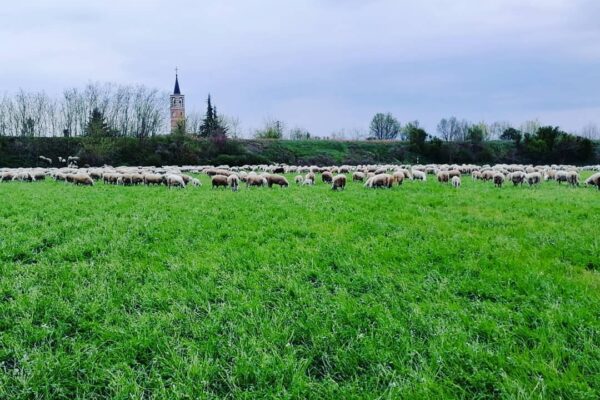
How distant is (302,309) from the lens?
5.35 m

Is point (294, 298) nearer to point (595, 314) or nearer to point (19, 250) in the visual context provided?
point (595, 314)

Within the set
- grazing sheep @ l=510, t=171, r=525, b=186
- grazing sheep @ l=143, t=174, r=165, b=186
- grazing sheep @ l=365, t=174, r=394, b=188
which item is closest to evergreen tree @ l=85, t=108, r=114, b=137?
grazing sheep @ l=143, t=174, r=165, b=186

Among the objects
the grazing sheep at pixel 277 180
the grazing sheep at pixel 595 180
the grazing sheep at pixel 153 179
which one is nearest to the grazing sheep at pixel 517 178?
the grazing sheep at pixel 595 180

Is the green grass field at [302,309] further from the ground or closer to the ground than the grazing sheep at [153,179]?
closer to the ground

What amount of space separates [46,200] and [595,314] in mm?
15264

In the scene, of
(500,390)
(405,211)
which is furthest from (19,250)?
(405,211)

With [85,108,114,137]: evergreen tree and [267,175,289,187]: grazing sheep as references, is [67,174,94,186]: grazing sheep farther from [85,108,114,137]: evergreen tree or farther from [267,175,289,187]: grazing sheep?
[85,108,114,137]: evergreen tree

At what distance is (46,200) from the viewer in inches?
541

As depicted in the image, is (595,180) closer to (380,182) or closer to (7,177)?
(380,182)

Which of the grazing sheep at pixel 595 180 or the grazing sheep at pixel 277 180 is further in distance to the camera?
the grazing sheep at pixel 277 180

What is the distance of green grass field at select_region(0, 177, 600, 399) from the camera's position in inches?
156

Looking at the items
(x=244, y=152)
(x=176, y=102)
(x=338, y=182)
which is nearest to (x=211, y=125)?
(x=244, y=152)

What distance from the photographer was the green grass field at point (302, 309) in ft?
13.0

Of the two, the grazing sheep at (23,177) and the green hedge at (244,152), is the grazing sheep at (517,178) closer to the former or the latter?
the grazing sheep at (23,177)
